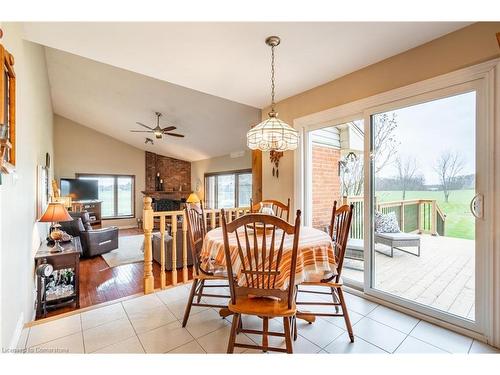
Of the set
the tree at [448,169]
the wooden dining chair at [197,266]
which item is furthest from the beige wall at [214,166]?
the tree at [448,169]

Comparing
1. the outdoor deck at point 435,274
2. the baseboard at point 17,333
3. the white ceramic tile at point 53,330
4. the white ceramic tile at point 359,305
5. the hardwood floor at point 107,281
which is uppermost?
the outdoor deck at point 435,274

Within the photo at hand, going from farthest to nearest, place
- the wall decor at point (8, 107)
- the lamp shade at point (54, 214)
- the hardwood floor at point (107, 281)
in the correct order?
the hardwood floor at point (107, 281) → the lamp shade at point (54, 214) → the wall decor at point (8, 107)

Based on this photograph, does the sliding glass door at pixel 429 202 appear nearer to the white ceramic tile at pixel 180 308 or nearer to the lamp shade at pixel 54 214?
the white ceramic tile at pixel 180 308

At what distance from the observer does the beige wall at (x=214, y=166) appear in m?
6.68

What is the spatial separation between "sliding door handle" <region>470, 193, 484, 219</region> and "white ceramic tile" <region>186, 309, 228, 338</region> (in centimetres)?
219

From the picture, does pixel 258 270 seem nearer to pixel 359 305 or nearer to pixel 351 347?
pixel 351 347

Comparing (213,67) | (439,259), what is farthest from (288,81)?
(439,259)

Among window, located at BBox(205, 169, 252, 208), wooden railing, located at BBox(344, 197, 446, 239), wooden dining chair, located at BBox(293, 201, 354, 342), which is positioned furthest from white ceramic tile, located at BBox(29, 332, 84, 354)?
window, located at BBox(205, 169, 252, 208)

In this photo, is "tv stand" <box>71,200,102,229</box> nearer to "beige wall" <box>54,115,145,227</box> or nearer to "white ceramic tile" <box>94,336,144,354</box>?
"beige wall" <box>54,115,145,227</box>

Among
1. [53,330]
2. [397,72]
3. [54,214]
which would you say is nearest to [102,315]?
[53,330]

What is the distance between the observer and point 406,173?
7.74 ft

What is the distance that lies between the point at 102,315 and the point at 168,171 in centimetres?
746

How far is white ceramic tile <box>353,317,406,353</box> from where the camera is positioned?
5.61 ft
